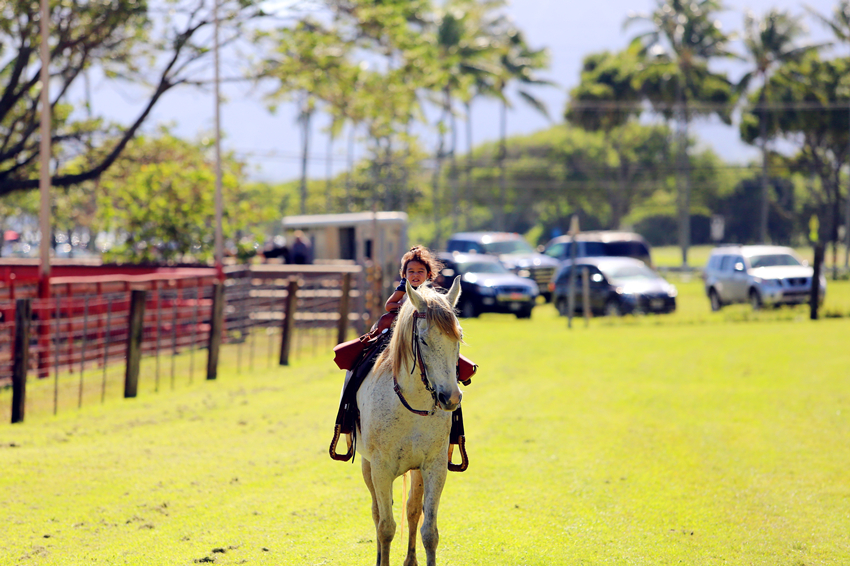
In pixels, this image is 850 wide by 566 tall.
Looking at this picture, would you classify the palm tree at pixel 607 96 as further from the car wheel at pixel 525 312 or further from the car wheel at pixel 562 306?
the car wheel at pixel 525 312

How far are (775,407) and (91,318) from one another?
31.8 ft

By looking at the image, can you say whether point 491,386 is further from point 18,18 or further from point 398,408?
point 18,18

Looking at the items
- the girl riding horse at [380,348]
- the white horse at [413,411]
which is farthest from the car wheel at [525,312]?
the white horse at [413,411]

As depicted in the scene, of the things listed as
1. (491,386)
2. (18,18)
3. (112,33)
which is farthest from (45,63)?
(491,386)

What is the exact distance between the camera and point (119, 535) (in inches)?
252

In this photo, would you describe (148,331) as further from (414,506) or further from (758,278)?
(758,278)

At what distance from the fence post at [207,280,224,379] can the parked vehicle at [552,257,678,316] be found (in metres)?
13.0

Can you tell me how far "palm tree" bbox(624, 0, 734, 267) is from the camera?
190 feet

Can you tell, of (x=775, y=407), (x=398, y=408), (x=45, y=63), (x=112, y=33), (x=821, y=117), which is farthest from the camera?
(x=821, y=117)

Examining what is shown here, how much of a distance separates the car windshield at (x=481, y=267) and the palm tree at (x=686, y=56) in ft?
109

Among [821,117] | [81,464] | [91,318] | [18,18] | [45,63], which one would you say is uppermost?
[821,117]

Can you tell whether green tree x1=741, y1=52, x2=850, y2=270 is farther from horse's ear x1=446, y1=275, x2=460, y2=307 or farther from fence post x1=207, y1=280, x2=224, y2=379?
horse's ear x1=446, y1=275, x2=460, y2=307

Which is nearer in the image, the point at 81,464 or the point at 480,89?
the point at 81,464

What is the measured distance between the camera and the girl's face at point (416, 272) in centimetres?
570
